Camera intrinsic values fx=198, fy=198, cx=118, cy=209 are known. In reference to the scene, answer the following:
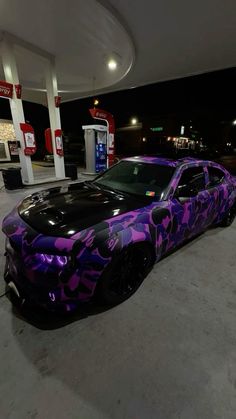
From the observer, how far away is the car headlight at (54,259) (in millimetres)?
1463

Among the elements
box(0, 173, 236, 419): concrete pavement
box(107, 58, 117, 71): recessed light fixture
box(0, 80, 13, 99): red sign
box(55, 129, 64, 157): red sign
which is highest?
box(107, 58, 117, 71): recessed light fixture

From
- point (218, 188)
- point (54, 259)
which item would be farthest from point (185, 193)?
point (54, 259)

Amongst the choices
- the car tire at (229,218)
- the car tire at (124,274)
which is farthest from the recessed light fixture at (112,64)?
the car tire at (124,274)

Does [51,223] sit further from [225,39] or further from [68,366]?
[225,39]

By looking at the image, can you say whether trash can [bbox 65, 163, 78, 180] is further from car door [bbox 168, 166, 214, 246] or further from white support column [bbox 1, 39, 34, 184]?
car door [bbox 168, 166, 214, 246]

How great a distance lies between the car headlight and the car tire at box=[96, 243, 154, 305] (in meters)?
0.37

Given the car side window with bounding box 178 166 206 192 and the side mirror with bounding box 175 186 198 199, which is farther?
the car side window with bounding box 178 166 206 192

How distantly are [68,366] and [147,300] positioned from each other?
897 mm

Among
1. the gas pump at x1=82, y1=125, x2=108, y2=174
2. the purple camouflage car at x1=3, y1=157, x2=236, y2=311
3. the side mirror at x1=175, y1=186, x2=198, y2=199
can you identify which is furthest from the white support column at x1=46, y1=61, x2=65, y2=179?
the side mirror at x1=175, y1=186, x2=198, y2=199

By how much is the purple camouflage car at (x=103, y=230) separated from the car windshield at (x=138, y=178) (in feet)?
0.04

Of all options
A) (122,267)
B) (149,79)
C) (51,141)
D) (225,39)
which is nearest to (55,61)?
(51,141)

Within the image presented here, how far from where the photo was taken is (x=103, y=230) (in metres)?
1.62

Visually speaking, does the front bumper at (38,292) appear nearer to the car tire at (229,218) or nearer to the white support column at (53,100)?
the car tire at (229,218)

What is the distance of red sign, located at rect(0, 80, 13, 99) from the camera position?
18.6 ft
